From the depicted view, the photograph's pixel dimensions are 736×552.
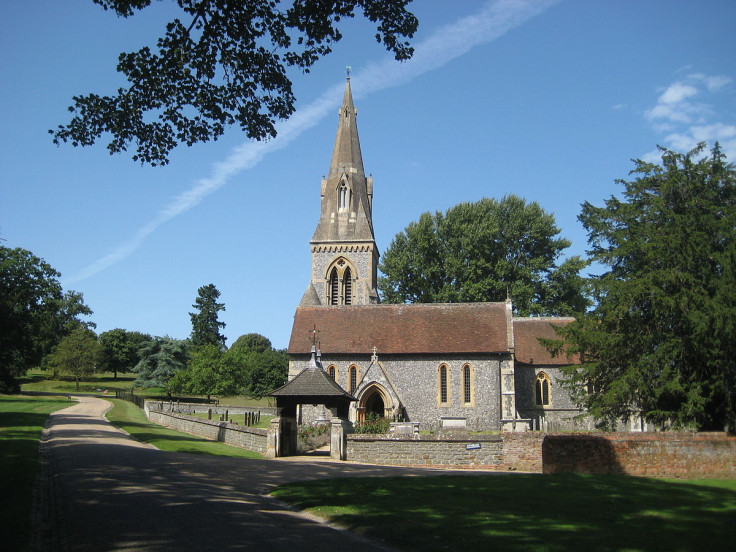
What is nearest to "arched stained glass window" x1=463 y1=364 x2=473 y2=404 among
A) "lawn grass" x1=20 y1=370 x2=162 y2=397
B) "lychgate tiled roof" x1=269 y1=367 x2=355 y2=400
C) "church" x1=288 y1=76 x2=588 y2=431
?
"church" x1=288 y1=76 x2=588 y2=431

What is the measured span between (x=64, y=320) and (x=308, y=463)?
3245 inches

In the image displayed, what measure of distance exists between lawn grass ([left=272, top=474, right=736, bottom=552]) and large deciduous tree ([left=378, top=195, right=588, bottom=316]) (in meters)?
33.9

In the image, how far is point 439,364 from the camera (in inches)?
1481

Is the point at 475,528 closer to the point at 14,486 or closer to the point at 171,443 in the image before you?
the point at 14,486

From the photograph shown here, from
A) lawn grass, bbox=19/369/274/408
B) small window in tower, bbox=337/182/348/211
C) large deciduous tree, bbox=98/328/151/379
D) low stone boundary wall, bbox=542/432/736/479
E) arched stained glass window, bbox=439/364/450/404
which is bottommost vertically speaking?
lawn grass, bbox=19/369/274/408

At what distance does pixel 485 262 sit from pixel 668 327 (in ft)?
82.5

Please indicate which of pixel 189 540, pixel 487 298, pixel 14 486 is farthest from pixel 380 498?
pixel 487 298

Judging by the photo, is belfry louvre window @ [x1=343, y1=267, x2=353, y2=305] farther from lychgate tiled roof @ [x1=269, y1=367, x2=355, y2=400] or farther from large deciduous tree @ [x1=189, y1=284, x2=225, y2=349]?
large deciduous tree @ [x1=189, y1=284, x2=225, y2=349]

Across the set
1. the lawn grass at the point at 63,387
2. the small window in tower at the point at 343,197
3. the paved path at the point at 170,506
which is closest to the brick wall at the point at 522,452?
the paved path at the point at 170,506

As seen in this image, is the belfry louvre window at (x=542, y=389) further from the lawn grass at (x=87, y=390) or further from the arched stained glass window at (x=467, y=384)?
the lawn grass at (x=87, y=390)

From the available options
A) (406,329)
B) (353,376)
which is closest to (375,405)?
(353,376)

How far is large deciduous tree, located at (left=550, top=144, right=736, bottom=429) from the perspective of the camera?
22.2 m

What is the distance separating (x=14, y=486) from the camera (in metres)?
11.5

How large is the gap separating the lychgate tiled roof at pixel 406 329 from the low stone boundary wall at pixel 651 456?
1964 cm
